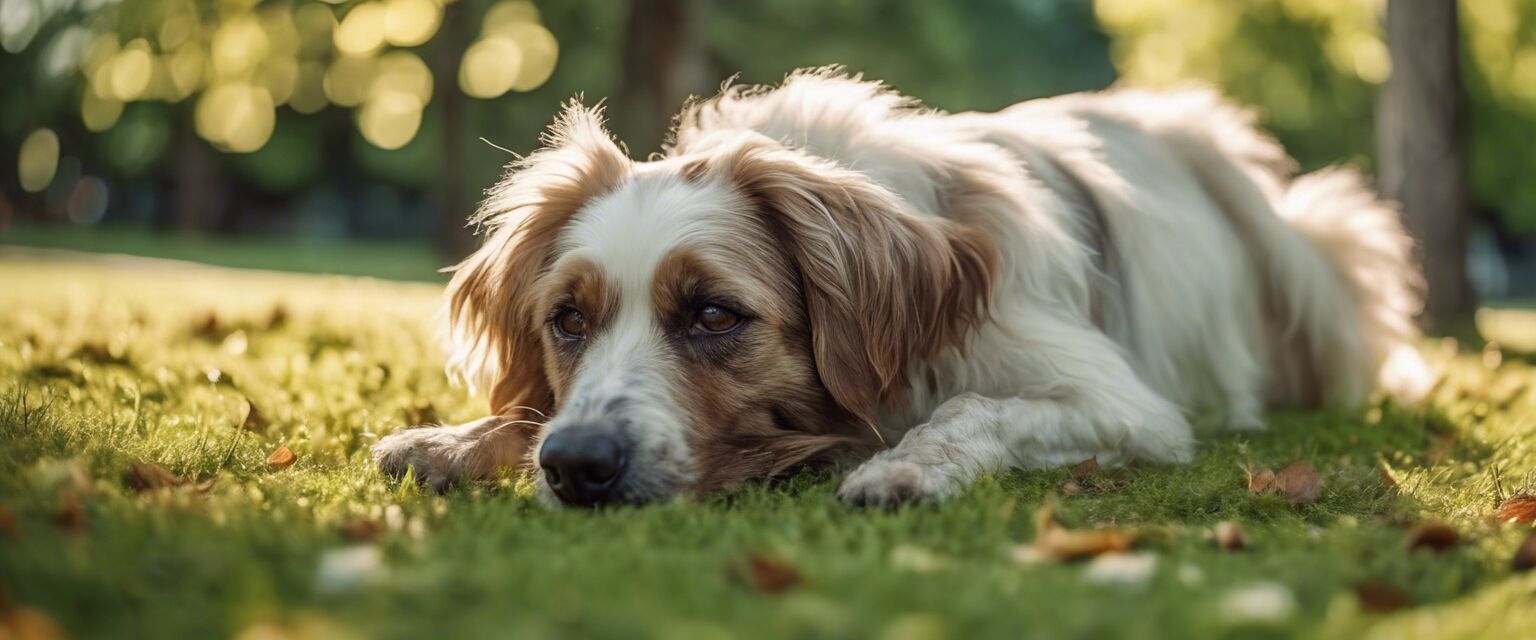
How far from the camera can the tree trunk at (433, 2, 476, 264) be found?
2359 centimetres

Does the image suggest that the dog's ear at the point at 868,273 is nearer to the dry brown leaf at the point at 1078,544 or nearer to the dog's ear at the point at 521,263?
the dog's ear at the point at 521,263

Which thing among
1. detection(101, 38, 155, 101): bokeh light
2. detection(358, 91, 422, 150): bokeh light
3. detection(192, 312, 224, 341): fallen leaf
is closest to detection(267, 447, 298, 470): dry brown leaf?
detection(192, 312, 224, 341): fallen leaf

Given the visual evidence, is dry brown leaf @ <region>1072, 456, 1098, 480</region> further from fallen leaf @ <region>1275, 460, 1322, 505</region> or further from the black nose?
the black nose

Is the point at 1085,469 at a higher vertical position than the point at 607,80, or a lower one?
lower

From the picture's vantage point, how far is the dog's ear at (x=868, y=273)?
167 inches

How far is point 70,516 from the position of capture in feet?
9.20

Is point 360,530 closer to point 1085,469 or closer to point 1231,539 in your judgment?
point 1231,539

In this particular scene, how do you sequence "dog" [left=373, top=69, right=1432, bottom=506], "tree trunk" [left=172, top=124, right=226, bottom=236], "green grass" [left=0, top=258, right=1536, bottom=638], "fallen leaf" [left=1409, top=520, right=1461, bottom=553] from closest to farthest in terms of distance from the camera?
"green grass" [left=0, top=258, right=1536, bottom=638] → "fallen leaf" [left=1409, top=520, right=1461, bottom=553] → "dog" [left=373, top=69, right=1432, bottom=506] → "tree trunk" [left=172, top=124, right=226, bottom=236]

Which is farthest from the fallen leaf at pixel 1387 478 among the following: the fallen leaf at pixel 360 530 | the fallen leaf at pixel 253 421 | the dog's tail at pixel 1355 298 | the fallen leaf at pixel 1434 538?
the fallen leaf at pixel 253 421

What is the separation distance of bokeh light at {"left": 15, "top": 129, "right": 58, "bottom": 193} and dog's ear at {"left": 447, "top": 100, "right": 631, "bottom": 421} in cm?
4000

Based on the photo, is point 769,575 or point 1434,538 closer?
point 769,575

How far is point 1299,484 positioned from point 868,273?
1.45 metres

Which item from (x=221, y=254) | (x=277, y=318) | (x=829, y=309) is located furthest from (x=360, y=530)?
(x=221, y=254)

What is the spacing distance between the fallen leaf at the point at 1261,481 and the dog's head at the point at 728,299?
1013 millimetres
